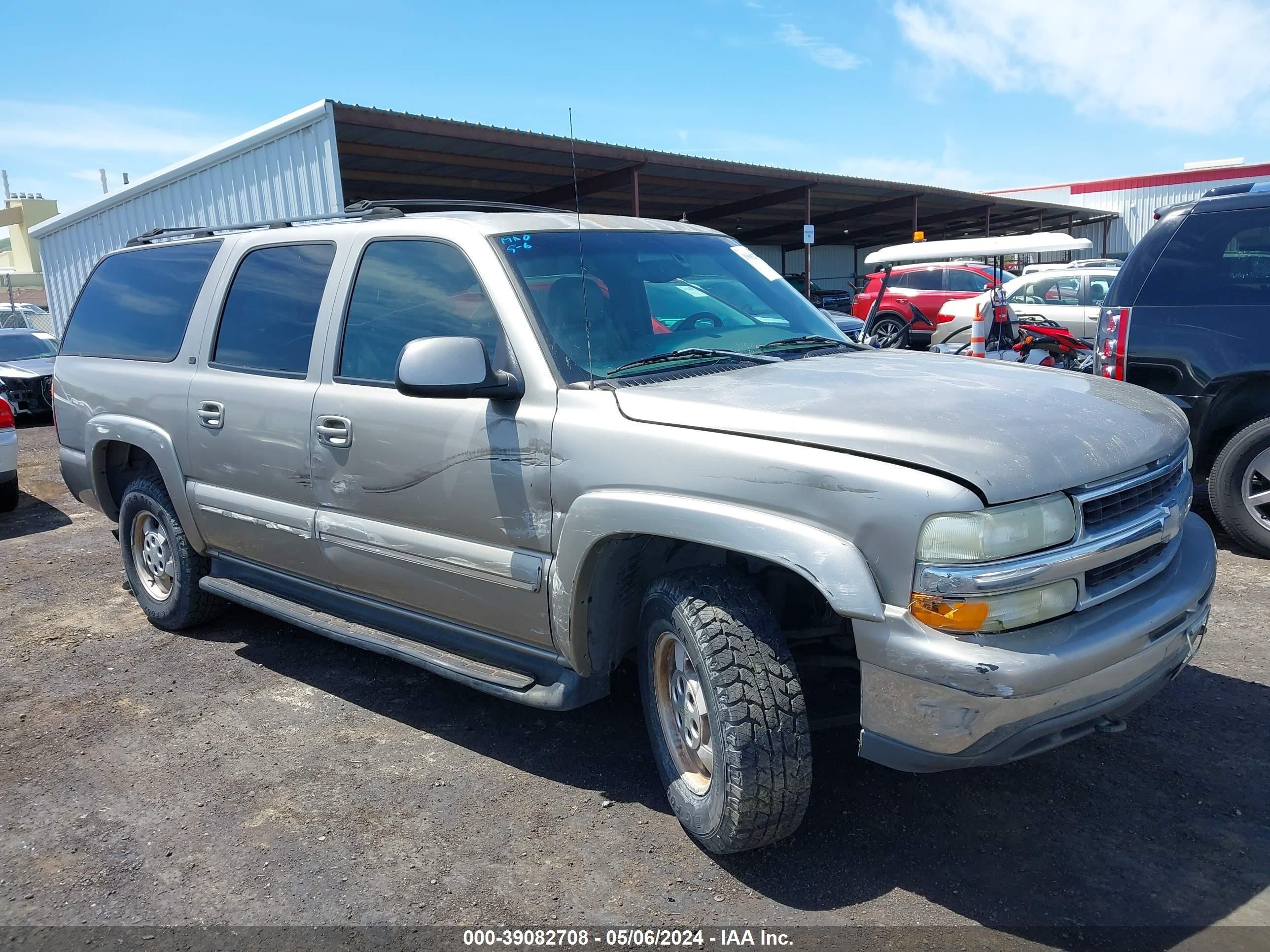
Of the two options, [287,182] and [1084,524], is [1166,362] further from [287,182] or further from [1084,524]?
[287,182]

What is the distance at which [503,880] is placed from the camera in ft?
9.32

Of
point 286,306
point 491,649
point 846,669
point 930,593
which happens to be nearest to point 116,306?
point 286,306

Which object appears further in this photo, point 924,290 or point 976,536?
point 924,290

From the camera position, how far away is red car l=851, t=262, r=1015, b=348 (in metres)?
19.3

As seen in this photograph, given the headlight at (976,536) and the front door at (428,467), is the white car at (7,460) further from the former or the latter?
the headlight at (976,536)

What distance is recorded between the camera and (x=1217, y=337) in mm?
5352

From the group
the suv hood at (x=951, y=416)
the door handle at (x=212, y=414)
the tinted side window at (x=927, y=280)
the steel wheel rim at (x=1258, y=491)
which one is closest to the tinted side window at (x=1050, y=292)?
the tinted side window at (x=927, y=280)

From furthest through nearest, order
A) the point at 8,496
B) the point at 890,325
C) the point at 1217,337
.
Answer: the point at 890,325, the point at 8,496, the point at 1217,337

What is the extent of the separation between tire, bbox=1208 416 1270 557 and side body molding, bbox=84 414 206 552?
17.9ft

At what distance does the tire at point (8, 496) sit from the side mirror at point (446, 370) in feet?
22.4

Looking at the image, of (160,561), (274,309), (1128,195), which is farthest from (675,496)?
(1128,195)

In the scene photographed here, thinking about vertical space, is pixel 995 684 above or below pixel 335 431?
below

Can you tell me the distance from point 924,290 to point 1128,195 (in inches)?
1091

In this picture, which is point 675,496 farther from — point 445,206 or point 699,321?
point 445,206
